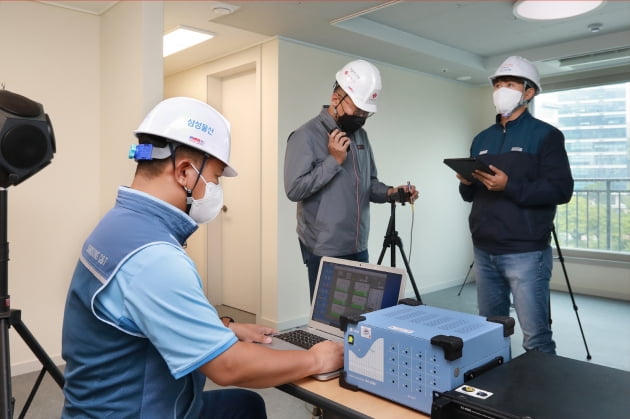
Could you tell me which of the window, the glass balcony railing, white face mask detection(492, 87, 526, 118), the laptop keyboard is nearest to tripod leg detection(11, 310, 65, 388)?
the laptop keyboard

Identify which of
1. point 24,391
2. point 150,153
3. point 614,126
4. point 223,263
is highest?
point 614,126

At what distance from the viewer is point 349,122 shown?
7.24 feet

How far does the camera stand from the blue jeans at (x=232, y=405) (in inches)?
58.3

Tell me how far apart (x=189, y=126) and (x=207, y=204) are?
0.69 feet

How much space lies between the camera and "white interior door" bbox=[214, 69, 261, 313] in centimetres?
454

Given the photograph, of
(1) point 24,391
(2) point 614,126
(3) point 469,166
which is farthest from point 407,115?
(1) point 24,391

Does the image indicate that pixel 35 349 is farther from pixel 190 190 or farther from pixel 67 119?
pixel 67 119

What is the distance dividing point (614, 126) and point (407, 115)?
2.37 m

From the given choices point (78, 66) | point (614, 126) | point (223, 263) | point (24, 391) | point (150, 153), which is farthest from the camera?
point (614, 126)

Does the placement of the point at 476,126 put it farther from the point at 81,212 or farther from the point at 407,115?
the point at 81,212

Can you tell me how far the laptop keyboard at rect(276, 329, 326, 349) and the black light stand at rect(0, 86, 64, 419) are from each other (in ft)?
3.50

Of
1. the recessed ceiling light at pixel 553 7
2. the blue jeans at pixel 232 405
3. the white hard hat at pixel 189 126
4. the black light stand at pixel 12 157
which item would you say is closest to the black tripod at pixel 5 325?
the black light stand at pixel 12 157

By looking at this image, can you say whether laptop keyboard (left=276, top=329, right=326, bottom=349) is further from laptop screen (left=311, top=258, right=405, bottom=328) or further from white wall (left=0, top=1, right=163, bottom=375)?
white wall (left=0, top=1, right=163, bottom=375)

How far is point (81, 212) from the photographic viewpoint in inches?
131
